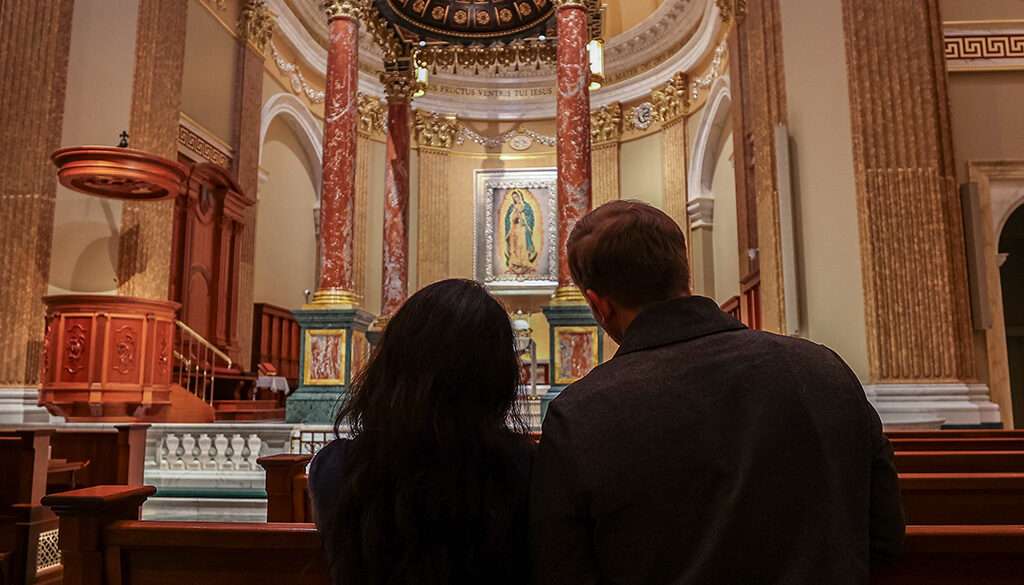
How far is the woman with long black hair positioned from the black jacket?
6cm

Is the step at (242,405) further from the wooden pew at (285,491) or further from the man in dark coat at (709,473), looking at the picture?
the man in dark coat at (709,473)

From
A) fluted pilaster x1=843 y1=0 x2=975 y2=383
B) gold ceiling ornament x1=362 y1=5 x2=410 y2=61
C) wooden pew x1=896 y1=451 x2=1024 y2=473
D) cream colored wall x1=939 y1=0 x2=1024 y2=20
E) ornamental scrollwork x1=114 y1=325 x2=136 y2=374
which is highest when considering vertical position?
gold ceiling ornament x1=362 y1=5 x2=410 y2=61

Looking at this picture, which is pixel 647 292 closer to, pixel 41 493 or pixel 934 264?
pixel 41 493

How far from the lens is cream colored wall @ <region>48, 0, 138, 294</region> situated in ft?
24.1

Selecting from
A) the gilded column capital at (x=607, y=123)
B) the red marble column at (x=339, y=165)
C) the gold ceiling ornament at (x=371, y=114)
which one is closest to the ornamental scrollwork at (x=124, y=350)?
the red marble column at (x=339, y=165)

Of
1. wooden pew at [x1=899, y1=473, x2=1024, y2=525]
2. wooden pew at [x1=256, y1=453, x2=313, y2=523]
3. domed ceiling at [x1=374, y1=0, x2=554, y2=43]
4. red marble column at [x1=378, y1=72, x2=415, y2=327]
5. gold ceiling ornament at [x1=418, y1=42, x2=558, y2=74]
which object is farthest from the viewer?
gold ceiling ornament at [x1=418, y1=42, x2=558, y2=74]

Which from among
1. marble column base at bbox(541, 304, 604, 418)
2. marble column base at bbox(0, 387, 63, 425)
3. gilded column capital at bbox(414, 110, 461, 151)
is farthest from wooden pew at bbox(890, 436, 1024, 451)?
gilded column capital at bbox(414, 110, 461, 151)

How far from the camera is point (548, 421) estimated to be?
107cm

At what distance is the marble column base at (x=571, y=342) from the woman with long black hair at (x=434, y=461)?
5968 mm

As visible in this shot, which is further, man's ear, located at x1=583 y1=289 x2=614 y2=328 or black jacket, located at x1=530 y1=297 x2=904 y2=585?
man's ear, located at x1=583 y1=289 x2=614 y2=328

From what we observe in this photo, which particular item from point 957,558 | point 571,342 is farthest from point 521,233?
point 957,558

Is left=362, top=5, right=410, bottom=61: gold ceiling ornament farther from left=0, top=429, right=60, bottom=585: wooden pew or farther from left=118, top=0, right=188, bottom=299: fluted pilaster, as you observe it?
left=0, top=429, right=60, bottom=585: wooden pew

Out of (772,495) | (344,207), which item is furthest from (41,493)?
(344,207)

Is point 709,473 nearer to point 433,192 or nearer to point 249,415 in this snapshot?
point 249,415
